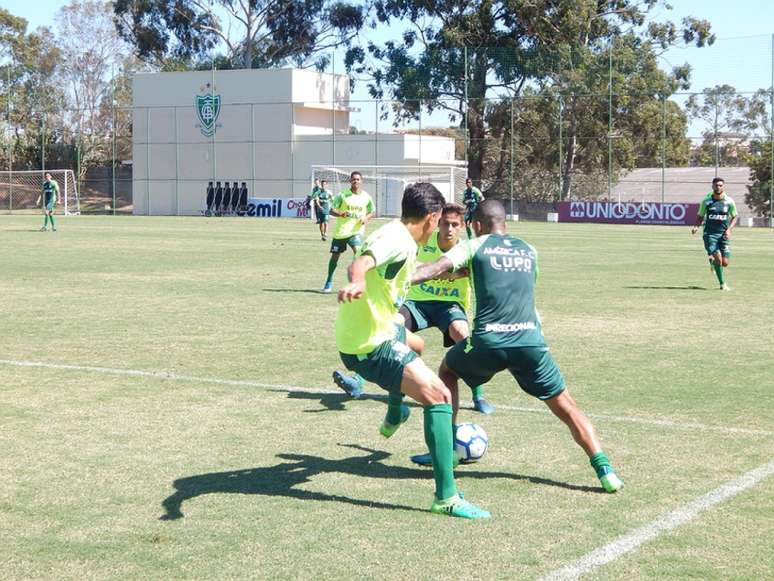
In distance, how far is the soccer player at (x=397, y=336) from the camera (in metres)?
6.05

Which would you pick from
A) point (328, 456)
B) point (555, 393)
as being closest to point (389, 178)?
point (328, 456)

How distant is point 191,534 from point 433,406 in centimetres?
147

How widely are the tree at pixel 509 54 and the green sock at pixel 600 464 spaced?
51.6m

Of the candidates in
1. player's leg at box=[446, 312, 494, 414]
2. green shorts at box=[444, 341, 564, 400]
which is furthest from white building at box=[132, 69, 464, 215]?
green shorts at box=[444, 341, 564, 400]

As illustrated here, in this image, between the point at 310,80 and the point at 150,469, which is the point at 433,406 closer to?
the point at 150,469

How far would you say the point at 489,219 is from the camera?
6680 mm

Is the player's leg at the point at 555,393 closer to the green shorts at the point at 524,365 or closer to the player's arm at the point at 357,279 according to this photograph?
the green shorts at the point at 524,365

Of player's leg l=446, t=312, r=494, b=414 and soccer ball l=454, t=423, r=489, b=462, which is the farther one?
player's leg l=446, t=312, r=494, b=414

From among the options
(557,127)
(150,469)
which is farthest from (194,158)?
(150,469)

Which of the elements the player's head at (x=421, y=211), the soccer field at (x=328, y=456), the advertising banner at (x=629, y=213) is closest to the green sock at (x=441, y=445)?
the soccer field at (x=328, y=456)

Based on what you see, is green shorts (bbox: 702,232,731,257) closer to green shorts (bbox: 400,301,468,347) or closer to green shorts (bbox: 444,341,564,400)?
green shorts (bbox: 400,301,468,347)

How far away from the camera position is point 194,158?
65.4m

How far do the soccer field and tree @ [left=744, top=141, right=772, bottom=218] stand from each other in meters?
41.2

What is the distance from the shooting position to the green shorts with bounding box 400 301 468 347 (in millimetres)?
9031
